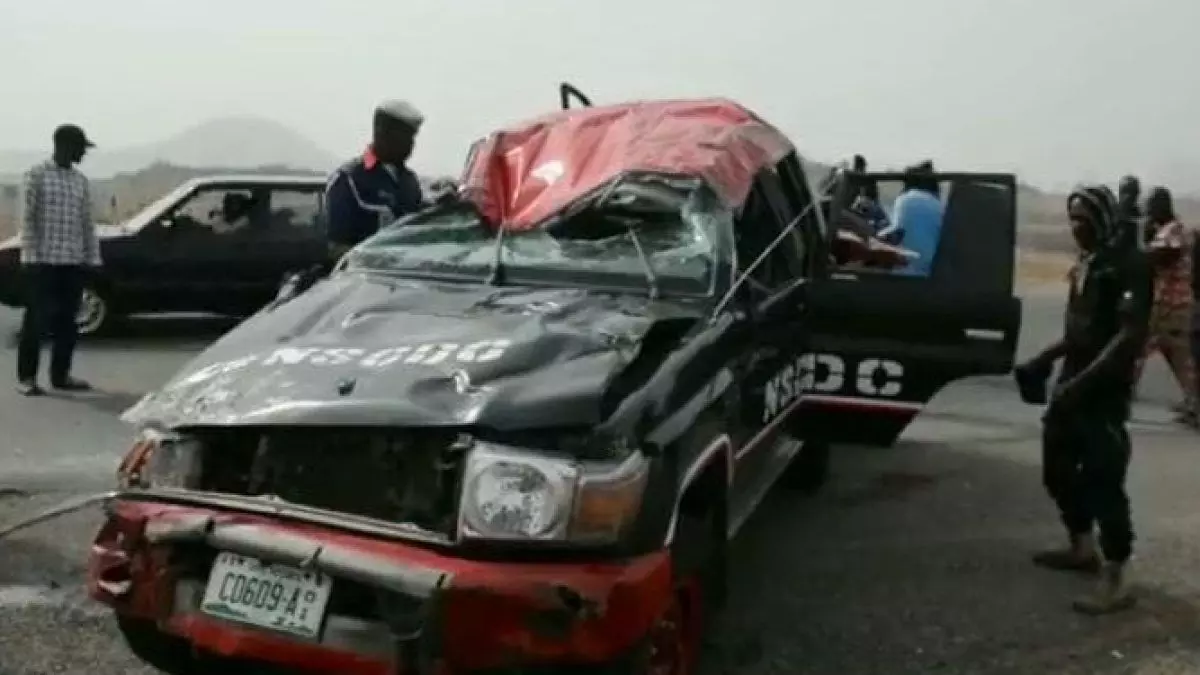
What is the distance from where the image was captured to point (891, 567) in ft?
19.8

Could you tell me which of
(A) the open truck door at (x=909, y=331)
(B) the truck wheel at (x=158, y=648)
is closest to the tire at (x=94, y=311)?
(A) the open truck door at (x=909, y=331)

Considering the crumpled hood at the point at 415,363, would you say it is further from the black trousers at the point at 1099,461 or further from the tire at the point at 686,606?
the black trousers at the point at 1099,461

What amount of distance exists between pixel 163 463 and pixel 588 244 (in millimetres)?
1796

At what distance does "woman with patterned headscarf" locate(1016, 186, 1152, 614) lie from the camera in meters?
5.40

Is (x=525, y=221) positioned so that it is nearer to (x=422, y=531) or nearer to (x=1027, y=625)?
(x=422, y=531)

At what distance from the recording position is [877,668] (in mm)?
4824

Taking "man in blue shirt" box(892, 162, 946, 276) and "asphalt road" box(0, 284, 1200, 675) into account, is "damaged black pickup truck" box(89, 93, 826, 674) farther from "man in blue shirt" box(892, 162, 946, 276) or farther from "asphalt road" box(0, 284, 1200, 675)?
"man in blue shirt" box(892, 162, 946, 276)

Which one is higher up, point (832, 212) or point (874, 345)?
point (832, 212)

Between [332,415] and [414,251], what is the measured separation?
1.62 metres

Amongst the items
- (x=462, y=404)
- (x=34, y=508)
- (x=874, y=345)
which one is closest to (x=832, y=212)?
(x=874, y=345)

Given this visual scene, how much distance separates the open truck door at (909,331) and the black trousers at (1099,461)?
418 millimetres

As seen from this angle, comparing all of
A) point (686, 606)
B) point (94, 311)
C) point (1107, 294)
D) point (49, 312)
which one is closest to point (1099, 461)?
point (1107, 294)

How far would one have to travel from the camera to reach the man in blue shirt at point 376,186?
6590 mm

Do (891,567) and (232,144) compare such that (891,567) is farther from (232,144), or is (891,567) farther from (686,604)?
(232,144)
